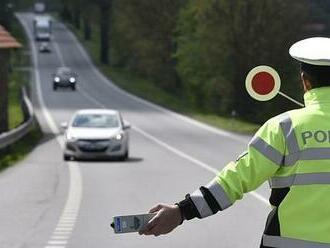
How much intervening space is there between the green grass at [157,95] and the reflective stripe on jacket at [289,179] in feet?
132

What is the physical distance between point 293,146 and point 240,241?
8.44 meters

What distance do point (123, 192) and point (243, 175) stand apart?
600 inches

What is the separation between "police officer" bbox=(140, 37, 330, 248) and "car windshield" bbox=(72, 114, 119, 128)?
85.7 feet

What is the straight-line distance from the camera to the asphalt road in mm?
12941

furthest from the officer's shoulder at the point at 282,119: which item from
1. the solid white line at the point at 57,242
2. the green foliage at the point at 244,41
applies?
the green foliage at the point at 244,41

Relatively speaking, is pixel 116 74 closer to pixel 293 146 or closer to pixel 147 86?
pixel 147 86

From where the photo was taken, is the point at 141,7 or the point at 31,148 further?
the point at 141,7

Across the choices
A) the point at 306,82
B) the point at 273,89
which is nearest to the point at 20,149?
the point at 273,89

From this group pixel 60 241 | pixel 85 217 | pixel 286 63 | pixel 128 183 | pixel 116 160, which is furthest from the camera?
pixel 286 63

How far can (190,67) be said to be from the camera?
265 ft

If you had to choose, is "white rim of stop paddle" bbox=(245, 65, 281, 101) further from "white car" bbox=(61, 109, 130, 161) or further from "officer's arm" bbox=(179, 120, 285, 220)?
"white car" bbox=(61, 109, 130, 161)

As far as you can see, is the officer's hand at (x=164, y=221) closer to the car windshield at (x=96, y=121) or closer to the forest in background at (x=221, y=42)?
the car windshield at (x=96, y=121)

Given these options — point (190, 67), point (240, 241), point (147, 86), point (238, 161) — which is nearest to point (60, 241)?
point (240, 241)

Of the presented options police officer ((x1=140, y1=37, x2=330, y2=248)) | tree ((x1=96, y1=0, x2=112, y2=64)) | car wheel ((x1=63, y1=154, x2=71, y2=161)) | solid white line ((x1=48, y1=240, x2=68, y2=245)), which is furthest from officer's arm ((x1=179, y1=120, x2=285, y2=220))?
tree ((x1=96, y1=0, x2=112, y2=64))
